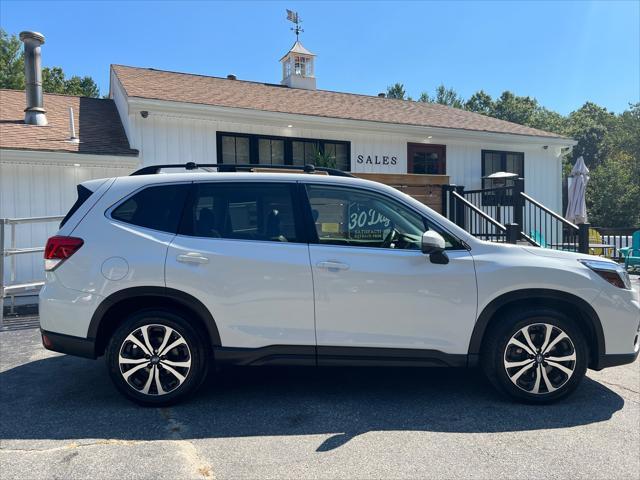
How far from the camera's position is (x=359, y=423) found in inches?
137

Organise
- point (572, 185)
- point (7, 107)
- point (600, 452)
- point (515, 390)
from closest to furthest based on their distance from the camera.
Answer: point (600, 452)
point (515, 390)
point (7, 107)
point (572, 185)

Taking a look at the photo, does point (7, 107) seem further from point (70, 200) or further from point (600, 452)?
point (600, 452)

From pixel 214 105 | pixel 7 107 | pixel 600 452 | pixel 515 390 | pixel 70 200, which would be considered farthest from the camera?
pixel 7 107

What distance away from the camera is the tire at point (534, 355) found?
3742mm

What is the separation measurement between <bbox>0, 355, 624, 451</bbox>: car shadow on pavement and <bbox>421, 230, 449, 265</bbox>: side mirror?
1182 millimetres

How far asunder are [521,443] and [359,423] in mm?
1102

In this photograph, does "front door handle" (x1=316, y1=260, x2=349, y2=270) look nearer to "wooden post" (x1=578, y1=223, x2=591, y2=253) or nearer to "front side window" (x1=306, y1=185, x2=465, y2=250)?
"front side window" (x1=306, y1=185, x2=465, y2=250)

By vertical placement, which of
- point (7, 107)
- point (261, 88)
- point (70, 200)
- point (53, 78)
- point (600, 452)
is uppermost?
point (53, 78)

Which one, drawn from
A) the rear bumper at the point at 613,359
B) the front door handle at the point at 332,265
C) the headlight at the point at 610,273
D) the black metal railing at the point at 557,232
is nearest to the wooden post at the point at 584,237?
the black metal railing at the point at 557,232

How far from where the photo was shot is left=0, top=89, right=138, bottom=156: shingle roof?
8.63 meters

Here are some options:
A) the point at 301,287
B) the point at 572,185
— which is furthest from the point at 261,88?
the point at 301,287

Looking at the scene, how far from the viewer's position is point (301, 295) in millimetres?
3633

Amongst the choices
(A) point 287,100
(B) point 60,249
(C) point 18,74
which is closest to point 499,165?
(A) point 287,100

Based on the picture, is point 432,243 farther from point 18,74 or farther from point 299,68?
point 18,74
